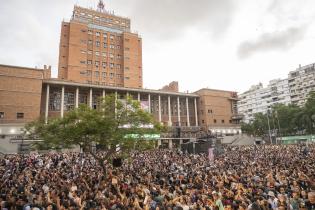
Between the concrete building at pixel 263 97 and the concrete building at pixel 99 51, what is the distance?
184 feet

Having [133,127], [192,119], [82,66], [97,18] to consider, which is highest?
[97,18]

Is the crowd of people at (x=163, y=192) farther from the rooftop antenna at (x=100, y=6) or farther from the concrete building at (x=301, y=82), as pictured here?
the concrete building at (x=301, y=82)

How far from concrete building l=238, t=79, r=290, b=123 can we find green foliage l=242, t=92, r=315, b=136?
3399cm

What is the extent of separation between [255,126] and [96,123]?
64141 mm

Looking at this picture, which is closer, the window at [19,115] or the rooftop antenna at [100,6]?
the window at [19,115]

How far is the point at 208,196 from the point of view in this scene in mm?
11492

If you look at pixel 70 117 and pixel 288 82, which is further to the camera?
pixel 288 82

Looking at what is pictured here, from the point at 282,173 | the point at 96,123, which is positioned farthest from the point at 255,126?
the point at 96,123

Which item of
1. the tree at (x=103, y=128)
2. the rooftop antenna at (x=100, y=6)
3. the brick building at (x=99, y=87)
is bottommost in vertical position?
the tree at (x=103, y=128)

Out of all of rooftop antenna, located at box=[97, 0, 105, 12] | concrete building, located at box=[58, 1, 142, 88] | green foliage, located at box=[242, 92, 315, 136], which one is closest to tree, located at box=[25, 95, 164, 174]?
concrete building, located at box=[58, 1, 142, 88]

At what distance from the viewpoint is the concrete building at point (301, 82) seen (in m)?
89.1

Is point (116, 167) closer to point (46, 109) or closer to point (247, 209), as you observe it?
point (247, 209)

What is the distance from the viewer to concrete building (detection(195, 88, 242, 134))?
6556cm

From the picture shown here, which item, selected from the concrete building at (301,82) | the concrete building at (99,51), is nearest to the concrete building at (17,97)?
the concrete building at (99,51)
